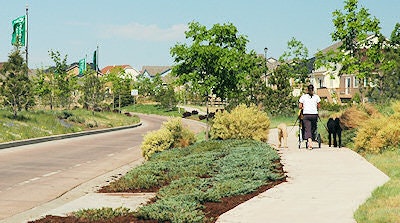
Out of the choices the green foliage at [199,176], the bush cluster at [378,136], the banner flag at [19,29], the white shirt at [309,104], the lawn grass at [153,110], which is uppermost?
the banner flag at [19,29]

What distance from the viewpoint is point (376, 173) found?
1191 cm

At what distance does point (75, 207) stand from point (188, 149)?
28.0 ft

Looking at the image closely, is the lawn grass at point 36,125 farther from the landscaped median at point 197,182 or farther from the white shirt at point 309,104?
the white shirt at point 309,104

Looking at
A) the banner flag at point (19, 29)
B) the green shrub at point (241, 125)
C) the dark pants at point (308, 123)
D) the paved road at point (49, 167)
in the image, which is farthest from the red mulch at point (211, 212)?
the banner flag at point (19, 29)

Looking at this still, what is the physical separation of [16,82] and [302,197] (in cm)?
2793

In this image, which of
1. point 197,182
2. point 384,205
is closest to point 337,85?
point 197,182

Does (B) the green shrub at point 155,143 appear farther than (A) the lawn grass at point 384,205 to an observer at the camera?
Yes

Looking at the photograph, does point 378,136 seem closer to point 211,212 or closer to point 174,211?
point 211,212

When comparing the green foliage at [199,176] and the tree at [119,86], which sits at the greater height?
the tree at [119,86]

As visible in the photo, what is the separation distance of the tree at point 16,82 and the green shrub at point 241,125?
17.2 m

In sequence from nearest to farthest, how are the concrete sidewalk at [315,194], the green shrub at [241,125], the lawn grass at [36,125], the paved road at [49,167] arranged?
the concrete sidewalk at [315,194] → the paved road at [49,167] → the green shrub at [241,125] → the lawn grass at [36,125]

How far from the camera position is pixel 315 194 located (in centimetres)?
965

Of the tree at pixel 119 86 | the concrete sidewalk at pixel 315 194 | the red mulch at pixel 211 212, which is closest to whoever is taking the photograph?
the concrete sidewalk at pixel 315 194

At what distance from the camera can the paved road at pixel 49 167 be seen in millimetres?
12091
